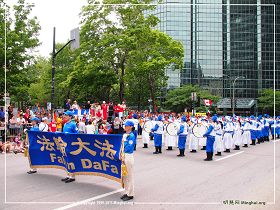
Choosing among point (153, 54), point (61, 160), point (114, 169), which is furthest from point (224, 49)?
point (114, 169)

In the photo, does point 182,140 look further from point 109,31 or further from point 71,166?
point 109,31

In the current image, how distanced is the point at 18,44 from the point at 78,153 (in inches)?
710

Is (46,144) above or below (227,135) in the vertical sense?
above

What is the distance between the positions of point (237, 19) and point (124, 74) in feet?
160

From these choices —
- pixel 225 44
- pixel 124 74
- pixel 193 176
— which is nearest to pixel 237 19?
pixel 225 44

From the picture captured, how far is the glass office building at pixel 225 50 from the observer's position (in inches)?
3009

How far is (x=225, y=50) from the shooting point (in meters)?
82.1

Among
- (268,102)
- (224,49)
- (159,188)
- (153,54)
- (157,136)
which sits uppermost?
(224,49)

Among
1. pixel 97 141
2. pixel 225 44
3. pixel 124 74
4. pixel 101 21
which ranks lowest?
pixel 97 141

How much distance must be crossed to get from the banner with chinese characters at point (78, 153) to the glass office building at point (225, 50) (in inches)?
2665

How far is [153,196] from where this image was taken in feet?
25.2

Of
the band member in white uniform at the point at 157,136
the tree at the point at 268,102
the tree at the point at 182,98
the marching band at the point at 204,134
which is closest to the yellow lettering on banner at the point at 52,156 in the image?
the marching band at the point at 204,134

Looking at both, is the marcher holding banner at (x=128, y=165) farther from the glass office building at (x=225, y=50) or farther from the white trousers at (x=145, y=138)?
the glass office building at (x=225, y=50)

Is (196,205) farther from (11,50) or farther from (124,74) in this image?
(124,74)
